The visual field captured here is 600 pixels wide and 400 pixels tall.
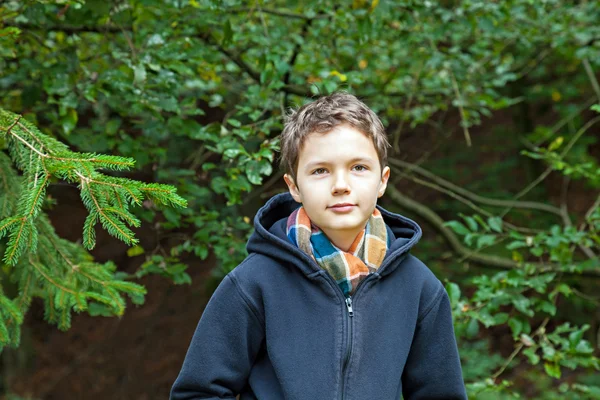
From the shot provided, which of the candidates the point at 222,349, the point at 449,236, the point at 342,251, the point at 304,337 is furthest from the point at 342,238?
the point at 449,236

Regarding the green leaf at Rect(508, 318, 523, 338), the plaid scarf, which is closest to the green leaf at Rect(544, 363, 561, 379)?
the green leaf at Rect(508, 318, 523, 338)

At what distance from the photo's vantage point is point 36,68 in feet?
9.11

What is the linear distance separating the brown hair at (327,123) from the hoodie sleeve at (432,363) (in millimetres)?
432

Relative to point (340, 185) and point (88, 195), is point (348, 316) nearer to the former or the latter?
point (340, 185)

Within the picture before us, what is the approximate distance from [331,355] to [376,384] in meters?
0.13

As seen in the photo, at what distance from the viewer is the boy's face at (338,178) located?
5.26 ft

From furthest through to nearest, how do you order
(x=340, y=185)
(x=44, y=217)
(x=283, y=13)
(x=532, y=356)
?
(x=283, y=13)
(x=532, y=356)
(x=44, y=217)
(x=340, y=185)

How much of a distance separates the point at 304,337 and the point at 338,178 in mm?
389

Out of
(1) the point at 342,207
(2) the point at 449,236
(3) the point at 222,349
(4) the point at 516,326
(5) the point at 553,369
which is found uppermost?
(1) the point at 342,207

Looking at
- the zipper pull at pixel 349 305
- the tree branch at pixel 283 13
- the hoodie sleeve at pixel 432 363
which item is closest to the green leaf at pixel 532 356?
the hoodie sleeve at pixel 432 363

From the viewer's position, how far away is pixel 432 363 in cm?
173

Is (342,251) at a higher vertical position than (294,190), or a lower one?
lower

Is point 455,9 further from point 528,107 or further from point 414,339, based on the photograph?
point 528,107

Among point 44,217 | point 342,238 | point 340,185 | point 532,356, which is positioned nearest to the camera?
point 340,185
